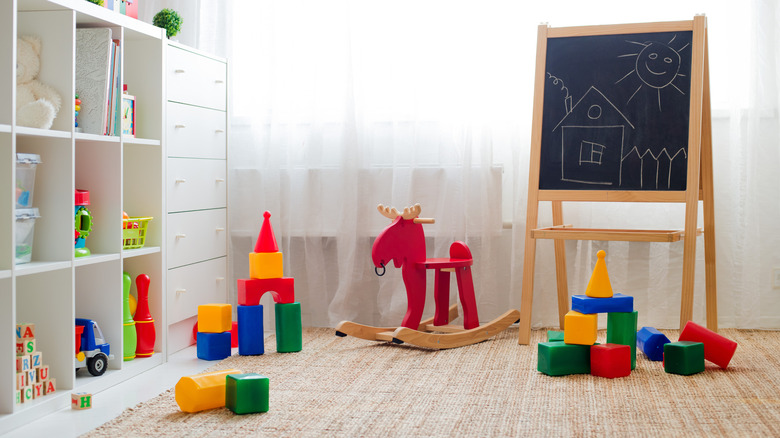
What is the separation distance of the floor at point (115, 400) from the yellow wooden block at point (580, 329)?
126 cm

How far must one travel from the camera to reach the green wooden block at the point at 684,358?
238 cm

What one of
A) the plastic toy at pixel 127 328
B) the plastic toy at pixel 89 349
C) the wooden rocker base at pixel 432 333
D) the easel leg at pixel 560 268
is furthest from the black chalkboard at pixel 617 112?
the plastic toy at pixel 89 349

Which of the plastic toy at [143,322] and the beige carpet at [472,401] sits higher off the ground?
the plastic toy at [143,322]

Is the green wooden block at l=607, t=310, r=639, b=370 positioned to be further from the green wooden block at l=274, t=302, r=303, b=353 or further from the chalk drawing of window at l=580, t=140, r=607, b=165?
the green wooden block at l=274, t=302, r=303, b=353

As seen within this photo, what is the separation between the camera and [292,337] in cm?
281

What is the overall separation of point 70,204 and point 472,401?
1.29 m

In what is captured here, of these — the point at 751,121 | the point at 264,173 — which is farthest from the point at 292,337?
the point at 751,121

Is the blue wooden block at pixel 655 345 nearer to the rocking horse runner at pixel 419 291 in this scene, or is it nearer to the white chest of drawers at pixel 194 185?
the rocking horse runner at pixel 419 291

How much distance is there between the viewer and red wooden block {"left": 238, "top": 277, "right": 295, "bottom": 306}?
277 cm

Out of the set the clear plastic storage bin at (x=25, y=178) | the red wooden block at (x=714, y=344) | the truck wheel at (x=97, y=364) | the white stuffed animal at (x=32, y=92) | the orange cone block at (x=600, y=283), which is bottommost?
the truck wheel at (x=97, y=364)

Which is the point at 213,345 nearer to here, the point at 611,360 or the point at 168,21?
the point at 168,21

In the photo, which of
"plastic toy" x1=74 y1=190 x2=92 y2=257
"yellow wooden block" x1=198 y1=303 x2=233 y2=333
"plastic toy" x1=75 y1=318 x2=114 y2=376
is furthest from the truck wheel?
"yellow wooden block" x1=198 y1=303 x2=233 y2=333

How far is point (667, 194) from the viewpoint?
9.01 ft

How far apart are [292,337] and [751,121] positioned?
2085mm
